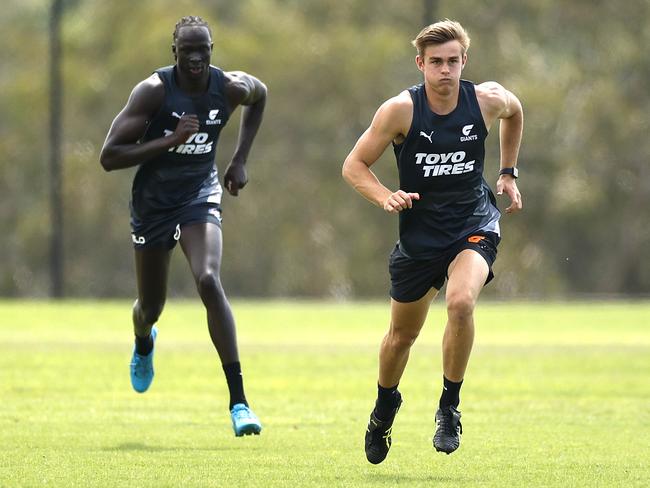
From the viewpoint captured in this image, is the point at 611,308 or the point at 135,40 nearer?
the point at 611,308

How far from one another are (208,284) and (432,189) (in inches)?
70.6

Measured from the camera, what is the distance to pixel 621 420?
991 cm

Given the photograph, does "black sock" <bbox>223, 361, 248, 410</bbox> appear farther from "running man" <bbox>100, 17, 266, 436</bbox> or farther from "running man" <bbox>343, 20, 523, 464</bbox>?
"running man" <bbox>343, 20, 523, 464</bbox>

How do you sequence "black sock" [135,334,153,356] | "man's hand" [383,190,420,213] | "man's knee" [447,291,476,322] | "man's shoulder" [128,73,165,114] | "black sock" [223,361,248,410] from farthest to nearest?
"black sock" [135,334,153,356]
"man's shoulder" [128,73,165,114]
"black sock" [223,361,248,410]
"man's knee" [447,291,476,322]
"man's hand" [383,190,420,213]

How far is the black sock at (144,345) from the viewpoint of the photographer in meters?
10.4

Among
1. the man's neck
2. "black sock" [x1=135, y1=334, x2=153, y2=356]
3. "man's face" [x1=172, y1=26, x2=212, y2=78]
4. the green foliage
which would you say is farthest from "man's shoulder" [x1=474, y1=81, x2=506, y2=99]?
the green foliage

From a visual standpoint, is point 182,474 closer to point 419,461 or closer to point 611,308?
point 419,461

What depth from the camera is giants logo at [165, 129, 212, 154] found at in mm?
9328

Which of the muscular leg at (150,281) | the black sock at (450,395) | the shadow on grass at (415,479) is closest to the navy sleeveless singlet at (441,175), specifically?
the black sock at (450,395)

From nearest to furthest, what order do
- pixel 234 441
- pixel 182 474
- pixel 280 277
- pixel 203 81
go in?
pixel 182 474 → pixel 234 441 → pixel 203 81 → pixel 280 277

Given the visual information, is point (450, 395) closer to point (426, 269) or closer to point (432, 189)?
point (426, 269)

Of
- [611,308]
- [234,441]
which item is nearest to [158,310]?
[234,441]

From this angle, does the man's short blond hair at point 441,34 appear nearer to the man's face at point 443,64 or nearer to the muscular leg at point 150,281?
the man's face at point 443,64

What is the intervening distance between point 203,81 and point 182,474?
307 centimetres
